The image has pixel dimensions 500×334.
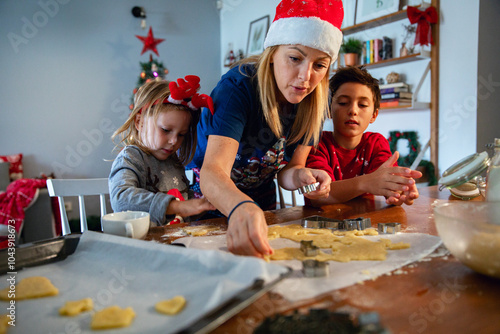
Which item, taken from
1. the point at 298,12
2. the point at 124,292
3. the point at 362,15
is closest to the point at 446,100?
the point at 362,15

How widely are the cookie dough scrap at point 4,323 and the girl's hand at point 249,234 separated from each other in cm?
35

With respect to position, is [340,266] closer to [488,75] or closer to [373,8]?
[488,75]

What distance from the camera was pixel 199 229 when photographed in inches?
36.5

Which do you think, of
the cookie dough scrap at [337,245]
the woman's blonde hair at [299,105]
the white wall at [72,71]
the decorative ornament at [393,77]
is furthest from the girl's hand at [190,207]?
the white wall at [72,71]

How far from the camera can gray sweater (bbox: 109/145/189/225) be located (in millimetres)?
1138

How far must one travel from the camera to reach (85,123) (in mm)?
4359

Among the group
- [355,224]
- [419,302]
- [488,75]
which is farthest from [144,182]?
[488,75]

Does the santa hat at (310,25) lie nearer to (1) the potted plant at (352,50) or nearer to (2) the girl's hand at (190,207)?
(2) the girl's hand at (190,207)

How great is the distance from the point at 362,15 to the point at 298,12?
8.69 ft

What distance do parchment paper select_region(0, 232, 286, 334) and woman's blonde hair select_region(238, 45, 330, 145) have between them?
0.59m

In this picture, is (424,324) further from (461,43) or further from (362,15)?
(362,15)

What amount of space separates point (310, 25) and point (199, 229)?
0.65m

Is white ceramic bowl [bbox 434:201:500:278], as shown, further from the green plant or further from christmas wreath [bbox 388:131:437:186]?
the green plant

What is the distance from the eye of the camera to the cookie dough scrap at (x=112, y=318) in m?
0.44
